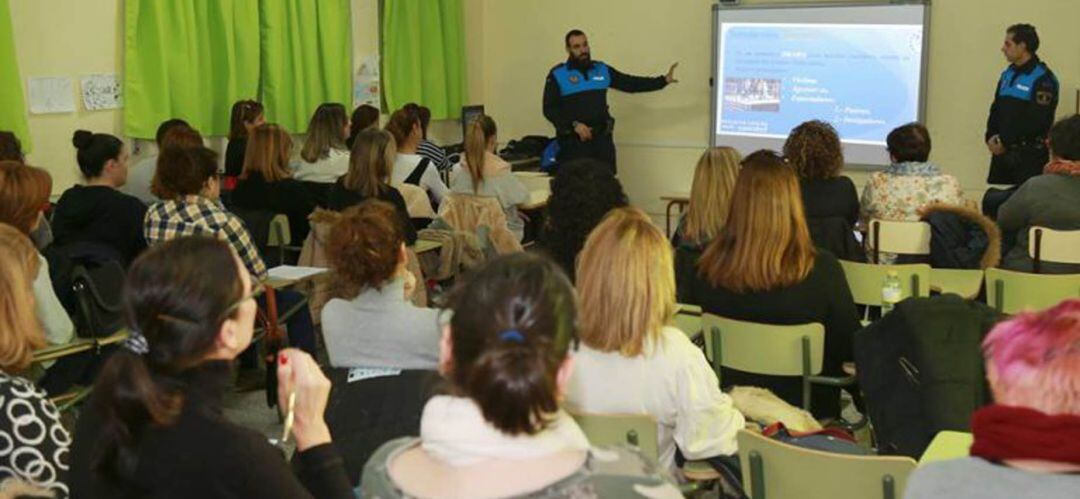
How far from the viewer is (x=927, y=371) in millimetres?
2859

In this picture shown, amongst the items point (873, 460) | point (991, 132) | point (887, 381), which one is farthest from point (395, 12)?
point (873, 460)

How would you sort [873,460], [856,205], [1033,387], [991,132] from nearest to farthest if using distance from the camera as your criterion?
[1033,387] → [873,460] → [856,205] → [991,132]

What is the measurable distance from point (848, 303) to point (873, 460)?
4.75ft

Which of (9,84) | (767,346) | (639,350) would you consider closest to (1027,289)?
(767,346)

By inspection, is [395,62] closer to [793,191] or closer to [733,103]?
[733,103]

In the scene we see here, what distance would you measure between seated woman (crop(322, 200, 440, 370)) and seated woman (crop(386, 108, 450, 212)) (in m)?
3.20

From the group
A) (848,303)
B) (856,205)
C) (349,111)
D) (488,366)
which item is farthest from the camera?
(349,111)

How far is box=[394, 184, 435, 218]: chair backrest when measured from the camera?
624 cm

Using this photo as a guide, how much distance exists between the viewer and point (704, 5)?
9.09 meters

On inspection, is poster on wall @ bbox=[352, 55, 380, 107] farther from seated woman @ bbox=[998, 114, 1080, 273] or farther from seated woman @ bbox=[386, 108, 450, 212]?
seated woman @ bbox=[998, 114, 1080, 273]

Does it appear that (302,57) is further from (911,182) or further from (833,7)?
(911,182)

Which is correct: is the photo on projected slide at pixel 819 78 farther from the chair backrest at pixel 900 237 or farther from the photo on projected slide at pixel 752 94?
the chair backrest at pixel 900 237

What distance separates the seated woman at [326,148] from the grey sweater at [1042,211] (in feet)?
11.3

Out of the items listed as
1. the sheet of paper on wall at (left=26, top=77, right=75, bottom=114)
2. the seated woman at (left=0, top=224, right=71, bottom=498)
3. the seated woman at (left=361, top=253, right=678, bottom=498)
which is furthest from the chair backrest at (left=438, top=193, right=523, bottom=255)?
the seated woman at (left=361, top=253, right=678, bottom=498)
